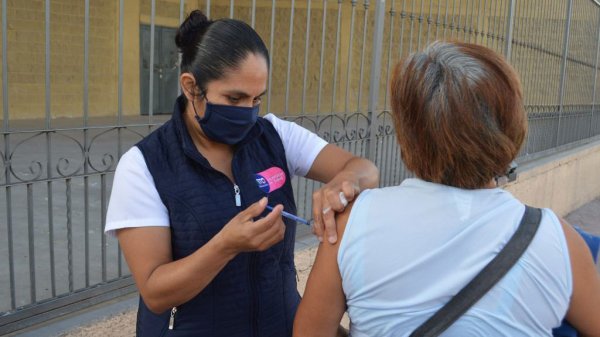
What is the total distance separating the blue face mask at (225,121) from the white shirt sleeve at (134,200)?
0.22 meters

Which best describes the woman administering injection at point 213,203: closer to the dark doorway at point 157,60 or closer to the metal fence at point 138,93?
the metal fence at point 138,93

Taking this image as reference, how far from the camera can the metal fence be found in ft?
8.93

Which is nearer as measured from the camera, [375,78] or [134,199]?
[134,199]

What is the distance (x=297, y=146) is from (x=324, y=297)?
0.70m

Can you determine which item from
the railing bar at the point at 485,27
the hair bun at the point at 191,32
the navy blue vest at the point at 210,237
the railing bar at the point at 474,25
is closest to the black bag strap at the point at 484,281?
the navy blue vest at the point at 210,237

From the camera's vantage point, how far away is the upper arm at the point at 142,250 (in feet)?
4.79

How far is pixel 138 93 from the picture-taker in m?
11.4

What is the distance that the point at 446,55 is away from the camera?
1.21 metres

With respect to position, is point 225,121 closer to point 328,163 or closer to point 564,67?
point 328,163

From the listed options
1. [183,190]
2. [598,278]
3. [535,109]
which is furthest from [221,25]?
[535,109]

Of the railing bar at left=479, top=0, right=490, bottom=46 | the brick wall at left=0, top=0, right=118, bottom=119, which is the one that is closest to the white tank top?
the railing bar at left=479, top=0, right=490, bottom=46

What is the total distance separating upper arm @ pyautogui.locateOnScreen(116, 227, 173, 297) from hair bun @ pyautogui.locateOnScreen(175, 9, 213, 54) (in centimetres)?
52

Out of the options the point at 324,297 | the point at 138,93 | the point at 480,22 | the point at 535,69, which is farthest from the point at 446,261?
the point at 138,93

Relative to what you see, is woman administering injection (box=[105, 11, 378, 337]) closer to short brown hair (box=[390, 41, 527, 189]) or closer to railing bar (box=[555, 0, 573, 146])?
short brown hair (box=[390, 41, 527, 189])
